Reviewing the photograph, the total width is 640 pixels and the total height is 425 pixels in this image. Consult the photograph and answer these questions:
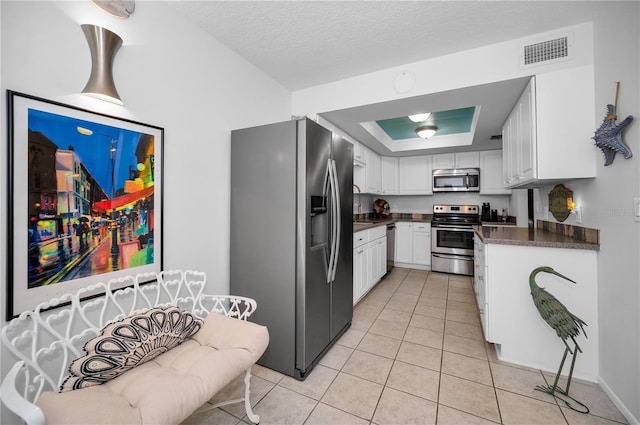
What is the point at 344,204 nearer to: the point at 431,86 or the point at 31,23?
the point at 431,86

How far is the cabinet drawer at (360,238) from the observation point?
3081 millimetres

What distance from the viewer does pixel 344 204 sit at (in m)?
2.45

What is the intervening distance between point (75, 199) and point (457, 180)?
5193mm

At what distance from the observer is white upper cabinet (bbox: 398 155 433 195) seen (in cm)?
516

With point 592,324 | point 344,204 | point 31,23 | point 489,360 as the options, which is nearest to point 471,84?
point 344,204

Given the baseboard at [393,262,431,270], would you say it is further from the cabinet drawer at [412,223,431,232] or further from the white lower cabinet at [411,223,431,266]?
the cabinet drawer at [412,223,431,232]

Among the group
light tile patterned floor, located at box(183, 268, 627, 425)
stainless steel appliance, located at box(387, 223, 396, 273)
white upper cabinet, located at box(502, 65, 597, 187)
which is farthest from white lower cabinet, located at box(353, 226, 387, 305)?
white upper cabinet, located at box(502, 65, 597, 187)

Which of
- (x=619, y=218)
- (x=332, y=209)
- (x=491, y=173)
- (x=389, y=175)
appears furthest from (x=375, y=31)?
(x=491, y=173)

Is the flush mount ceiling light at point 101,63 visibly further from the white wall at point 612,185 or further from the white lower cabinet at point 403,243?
the white lower cabinet at point 403,243

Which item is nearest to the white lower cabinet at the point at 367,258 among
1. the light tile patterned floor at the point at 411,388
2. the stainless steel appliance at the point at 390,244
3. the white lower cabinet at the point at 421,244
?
the stainless steel appliance at the point at 390,244

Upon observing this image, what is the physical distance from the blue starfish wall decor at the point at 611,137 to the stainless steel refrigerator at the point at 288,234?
175 centimetres

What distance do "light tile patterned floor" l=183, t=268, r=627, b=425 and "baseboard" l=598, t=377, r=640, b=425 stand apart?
30 millimetres

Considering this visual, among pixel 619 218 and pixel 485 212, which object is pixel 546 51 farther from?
pixel 485 212

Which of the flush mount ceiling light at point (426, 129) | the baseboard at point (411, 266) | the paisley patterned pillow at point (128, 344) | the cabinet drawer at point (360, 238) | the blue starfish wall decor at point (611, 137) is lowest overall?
the baseboard at point (411, 266)
